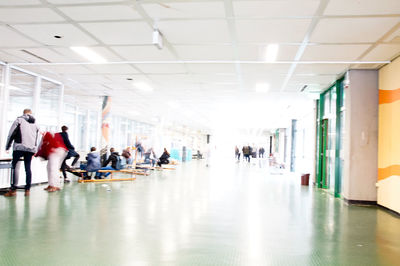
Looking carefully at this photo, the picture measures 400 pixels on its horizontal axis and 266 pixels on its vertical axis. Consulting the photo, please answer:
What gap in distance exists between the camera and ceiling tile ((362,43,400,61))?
497 centimetres

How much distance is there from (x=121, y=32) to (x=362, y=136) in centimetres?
542

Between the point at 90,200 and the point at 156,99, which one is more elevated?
the point at 156,99

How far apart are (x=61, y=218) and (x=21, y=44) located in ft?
11.6

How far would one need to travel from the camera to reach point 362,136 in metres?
6.39

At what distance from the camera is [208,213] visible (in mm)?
4992

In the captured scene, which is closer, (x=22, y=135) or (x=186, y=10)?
(x=186, y=10)

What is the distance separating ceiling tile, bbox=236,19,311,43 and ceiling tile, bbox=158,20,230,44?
0.27m

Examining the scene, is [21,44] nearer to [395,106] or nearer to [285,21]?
[285,21]

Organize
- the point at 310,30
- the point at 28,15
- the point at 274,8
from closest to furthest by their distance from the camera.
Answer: the point at 274,8 < the point at 28,15 < the point at 310,30

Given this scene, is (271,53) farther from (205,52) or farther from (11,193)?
(11,193)

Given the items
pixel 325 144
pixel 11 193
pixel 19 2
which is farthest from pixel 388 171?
pixel 11 193

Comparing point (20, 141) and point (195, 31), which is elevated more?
point (195, 31)

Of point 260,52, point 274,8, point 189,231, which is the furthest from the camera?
point 260,52

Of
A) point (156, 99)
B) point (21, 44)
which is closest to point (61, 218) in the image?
point (21, 44)
